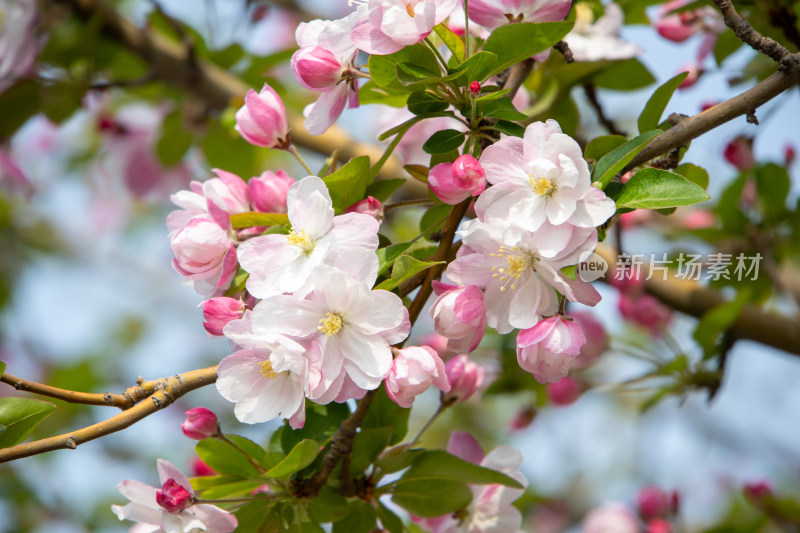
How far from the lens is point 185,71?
6.51 ft

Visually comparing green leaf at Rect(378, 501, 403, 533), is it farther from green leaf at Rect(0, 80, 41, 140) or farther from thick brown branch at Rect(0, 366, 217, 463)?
green leaf at Rect(0, 80, 41, 140)

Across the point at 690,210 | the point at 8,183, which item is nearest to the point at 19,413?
the point at 8,183

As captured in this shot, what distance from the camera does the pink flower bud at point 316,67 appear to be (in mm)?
919

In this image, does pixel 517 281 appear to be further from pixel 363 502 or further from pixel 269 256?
pixel 363 502

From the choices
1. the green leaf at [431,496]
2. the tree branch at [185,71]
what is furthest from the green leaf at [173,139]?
the green leaf at [431,496]

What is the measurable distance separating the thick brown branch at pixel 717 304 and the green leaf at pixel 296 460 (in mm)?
998

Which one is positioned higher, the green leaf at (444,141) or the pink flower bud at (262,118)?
the pink flower bud at (262,118)

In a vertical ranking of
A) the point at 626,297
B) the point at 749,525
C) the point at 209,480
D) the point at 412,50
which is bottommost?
the point at 749,525

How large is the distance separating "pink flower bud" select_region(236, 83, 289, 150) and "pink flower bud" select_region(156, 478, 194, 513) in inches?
17.9

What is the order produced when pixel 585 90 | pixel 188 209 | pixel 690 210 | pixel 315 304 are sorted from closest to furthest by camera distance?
1. pixel 315 304
2. pixel 188 209
3. pixel 585 90
4. pixel 690 210

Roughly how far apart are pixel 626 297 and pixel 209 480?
1302mm

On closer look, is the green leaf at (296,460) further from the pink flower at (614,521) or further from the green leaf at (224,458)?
the pink flower at (614,521)

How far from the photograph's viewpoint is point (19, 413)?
0.89 meters

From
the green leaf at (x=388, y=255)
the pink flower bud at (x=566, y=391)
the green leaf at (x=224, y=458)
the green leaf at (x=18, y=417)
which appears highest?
the green leaf at (x=388, y=255)
